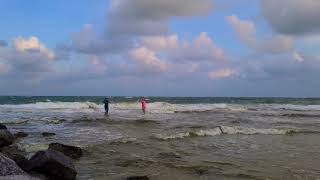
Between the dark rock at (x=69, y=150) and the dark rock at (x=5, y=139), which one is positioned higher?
the dark rock at (x=5, y=139)

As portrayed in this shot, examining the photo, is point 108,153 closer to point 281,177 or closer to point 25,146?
point 25,146

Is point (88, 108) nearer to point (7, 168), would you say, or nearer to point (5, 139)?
point (5, 139)

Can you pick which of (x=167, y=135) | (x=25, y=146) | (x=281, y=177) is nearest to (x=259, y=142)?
(x=167, y=135)

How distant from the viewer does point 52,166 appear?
10.3 metres

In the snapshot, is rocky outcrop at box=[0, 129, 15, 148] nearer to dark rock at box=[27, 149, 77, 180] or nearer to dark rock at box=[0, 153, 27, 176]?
dark rock at box=[27, 149, 77, 180]

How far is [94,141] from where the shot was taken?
64.1ft

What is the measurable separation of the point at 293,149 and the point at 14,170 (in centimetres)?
1174

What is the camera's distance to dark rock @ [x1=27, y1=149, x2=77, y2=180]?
406 inches

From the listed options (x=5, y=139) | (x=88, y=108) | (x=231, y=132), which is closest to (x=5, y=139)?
(x=5, y=139)

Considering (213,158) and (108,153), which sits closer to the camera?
(213,158)

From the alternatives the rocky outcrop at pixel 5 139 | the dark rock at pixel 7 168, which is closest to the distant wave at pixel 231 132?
the rocky outcrop at pixel 5 139

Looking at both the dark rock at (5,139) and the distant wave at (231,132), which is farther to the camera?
the distant wave at (231,132)

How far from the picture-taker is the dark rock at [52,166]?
10.3 meters

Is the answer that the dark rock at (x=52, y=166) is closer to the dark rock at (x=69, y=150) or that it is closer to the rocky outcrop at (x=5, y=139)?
the dark rock at (x=69, y=150)
